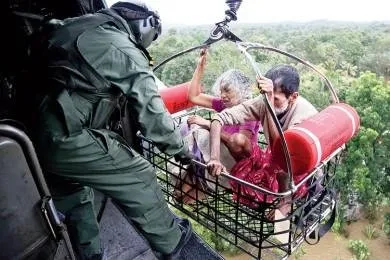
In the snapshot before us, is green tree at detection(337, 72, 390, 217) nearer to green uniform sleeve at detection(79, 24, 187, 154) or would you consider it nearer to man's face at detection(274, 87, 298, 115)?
man's face at detection(274, 87, 298, 115)

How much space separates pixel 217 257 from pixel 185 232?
28cm

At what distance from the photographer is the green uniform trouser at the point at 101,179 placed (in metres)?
1.86

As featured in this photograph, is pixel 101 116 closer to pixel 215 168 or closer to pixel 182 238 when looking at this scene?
pixel 215 168

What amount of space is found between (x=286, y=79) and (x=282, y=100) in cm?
14

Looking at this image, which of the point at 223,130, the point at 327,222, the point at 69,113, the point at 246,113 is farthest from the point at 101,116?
the point at 327,222

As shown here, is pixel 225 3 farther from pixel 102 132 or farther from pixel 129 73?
pixel 102 132

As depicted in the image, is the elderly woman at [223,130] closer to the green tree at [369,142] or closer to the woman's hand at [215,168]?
the woman's hand at [215,168]

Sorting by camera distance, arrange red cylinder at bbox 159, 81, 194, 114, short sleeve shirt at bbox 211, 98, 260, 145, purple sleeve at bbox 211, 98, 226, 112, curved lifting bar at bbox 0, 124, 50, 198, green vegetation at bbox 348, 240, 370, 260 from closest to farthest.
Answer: curved lifting bar at bbox 0, 124, 50, 198
short sleeve shirt at bbox 211, 98, 260, 145
purple sleeve at bbox 211, 98, 226, 112
red cylinder at bbox 159, 81, 194, 114
green vegetation at bbox 348, 240, 370, 260

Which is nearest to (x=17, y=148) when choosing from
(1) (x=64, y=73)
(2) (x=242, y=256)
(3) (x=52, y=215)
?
(3) (x=52, y=215)

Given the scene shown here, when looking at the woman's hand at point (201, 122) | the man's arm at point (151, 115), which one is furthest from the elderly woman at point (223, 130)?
the man's arm at point (151, 115)

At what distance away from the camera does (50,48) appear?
186cm

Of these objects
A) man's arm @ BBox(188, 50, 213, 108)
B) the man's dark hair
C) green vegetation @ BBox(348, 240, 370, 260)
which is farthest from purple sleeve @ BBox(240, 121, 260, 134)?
green vegetation @ BBox(348, 240, 370, 260)

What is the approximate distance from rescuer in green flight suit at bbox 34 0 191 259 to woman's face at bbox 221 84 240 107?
2.79 ft

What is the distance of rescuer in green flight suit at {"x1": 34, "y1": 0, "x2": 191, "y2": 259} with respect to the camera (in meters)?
1.83
